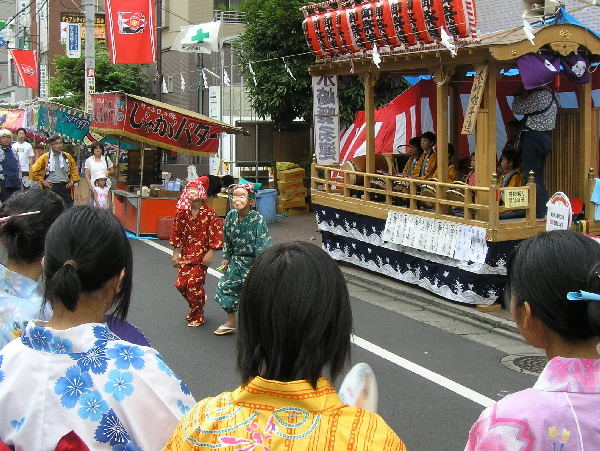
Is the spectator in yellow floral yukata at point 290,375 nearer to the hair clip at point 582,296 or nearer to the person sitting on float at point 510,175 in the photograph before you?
the hair clip at point 582,296

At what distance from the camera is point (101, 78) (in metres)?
29.2

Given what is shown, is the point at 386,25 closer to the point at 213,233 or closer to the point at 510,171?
the point at 510,171

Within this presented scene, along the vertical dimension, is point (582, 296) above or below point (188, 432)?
above

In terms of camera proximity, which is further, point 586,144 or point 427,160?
point 427,160

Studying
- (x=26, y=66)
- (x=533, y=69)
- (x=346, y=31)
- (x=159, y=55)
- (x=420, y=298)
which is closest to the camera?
(x=533, y=69)

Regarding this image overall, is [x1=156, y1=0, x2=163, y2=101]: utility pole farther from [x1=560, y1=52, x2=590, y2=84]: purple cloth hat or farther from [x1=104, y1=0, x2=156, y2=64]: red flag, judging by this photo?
[x1=560, y1=52, x2=590, y2=84]: purple cloth hat

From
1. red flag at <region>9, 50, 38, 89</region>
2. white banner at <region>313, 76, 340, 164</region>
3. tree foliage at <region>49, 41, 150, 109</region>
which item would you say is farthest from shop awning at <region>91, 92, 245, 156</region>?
red flag at <region>9, 50, 38, 89</region>

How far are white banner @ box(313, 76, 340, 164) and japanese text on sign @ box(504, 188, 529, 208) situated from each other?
3.96m

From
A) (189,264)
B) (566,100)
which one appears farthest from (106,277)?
(566,100)

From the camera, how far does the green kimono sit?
25.9 feet

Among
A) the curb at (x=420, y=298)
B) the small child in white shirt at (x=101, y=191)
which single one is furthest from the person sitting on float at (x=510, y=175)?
the small child in white shirt at (x=101, y=191)

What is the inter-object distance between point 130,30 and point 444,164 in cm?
960

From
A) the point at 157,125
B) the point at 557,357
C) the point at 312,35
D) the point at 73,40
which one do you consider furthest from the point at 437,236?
the point at 73,40

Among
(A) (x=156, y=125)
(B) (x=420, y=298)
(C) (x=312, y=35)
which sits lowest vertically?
(B) (x=420, y=298)
